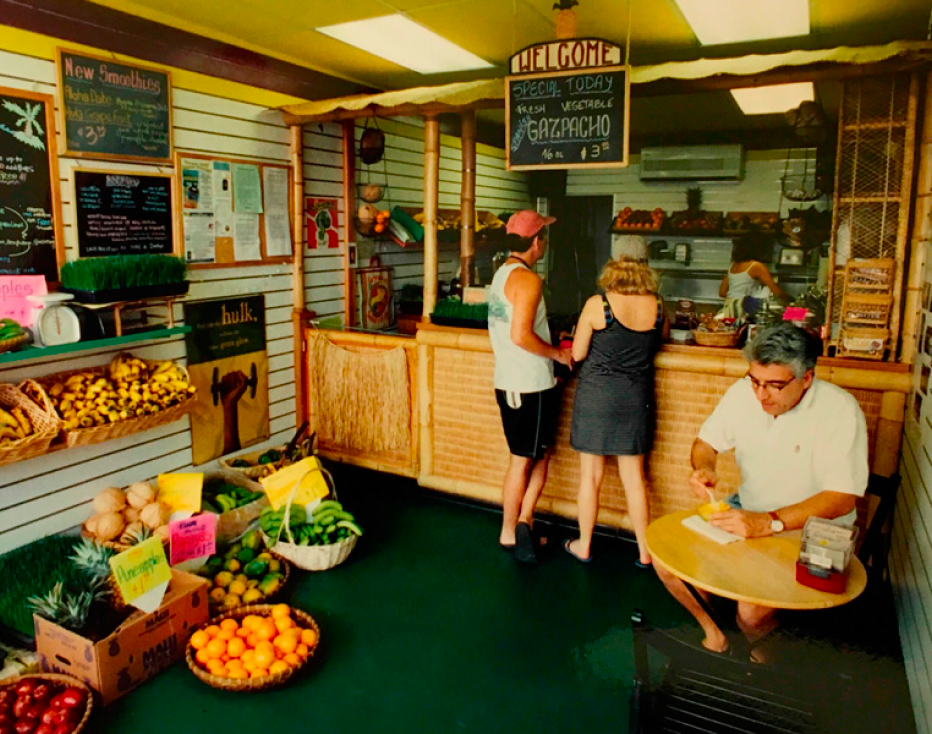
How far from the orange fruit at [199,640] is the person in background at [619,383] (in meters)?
2.22

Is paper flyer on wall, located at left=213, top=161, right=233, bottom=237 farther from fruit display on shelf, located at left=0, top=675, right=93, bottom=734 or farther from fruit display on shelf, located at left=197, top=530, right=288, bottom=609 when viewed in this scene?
fruit display on shelf, located at left=0, top=675, right=93, bottom=734

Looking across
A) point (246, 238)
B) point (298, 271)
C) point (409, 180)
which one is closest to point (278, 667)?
point (246, 238)

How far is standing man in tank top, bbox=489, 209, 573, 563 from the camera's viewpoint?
410 centimetres

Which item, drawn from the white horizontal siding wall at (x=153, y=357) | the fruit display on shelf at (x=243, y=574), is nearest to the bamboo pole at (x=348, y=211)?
the white horizontal siding wall at (x=153, y=357)

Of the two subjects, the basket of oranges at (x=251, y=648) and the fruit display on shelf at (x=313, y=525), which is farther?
the fruit display on shelf at (x=313, y=525)

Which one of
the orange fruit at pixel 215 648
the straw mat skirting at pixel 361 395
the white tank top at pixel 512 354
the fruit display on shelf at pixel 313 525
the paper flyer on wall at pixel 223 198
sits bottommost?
the orange fruit at pixel 215 648

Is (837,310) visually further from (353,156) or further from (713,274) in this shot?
(713,274)

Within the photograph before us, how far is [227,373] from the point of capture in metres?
5.29

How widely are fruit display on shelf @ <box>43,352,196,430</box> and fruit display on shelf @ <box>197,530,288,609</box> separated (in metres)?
0.96

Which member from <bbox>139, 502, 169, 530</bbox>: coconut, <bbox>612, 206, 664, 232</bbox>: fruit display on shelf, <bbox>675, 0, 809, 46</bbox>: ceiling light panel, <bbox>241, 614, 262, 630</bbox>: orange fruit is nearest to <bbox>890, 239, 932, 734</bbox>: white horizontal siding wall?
<bbox>675, 0, 809, 46</bbox>: ceiling light panel

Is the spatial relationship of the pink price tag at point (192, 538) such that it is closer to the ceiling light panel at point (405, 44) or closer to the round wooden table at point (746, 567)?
the round wooden table at point (746, 567)

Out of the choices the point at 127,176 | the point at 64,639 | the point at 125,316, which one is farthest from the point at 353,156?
the point at 64,639

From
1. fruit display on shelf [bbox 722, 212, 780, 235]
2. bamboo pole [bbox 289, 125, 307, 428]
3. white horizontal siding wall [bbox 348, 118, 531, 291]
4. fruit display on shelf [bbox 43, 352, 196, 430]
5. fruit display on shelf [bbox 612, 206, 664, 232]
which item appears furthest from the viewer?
fruit display on shelf [bbox 612, 206, 664, 232]

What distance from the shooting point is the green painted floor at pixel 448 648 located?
2994mm
